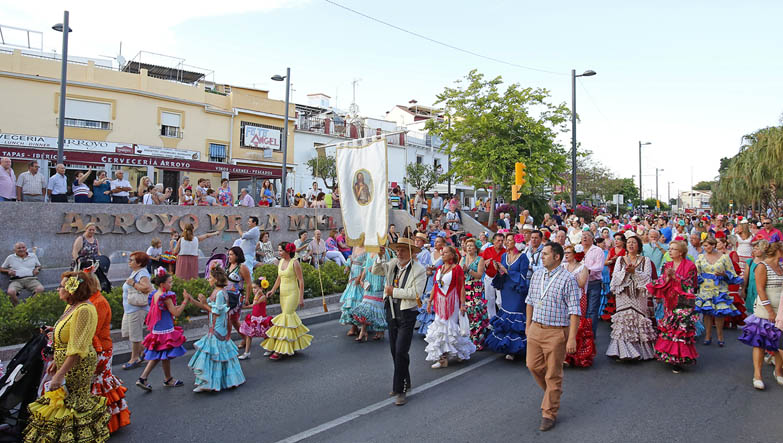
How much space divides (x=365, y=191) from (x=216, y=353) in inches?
103

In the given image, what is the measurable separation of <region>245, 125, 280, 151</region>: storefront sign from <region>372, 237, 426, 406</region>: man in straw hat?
96.3 ft

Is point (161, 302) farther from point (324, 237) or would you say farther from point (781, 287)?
point (324, 237)

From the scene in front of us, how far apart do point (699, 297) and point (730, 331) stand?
1.60 meters

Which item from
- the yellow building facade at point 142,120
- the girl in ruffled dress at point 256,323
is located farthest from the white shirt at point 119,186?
the girl in ruffled dress at point 256,323

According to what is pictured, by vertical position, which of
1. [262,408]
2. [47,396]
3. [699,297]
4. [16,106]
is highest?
[16,106]

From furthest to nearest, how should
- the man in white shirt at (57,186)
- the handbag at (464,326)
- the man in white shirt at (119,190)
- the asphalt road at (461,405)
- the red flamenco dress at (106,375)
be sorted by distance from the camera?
the man in white shirt at (119,190), the man in white shirt at (57,186), the handbag at (464,326), the asphalt road at (461,405), the red flamenco dress at (106,375)

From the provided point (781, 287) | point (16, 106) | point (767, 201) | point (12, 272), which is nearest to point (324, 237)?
point (12, 272)

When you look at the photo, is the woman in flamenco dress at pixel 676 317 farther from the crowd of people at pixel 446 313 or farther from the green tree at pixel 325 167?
the green tree at pixel 325 167

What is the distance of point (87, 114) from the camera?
26797 millimetres

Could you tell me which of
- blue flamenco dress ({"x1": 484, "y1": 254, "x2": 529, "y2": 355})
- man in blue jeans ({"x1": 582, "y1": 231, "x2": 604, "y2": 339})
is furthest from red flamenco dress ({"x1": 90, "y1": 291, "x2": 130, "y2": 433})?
man in blue jeans ({"x1": 582, "y1": 231, "x2": 604, "y2": 339})

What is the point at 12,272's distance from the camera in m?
9.41

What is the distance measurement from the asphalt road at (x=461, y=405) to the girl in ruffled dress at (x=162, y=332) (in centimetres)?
37

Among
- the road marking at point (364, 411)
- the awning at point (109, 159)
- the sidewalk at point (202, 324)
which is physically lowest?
the road marking at point (364, 411)

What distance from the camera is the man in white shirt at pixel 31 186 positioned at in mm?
12058
